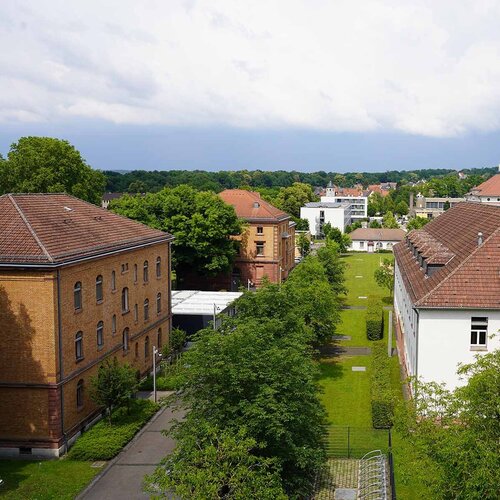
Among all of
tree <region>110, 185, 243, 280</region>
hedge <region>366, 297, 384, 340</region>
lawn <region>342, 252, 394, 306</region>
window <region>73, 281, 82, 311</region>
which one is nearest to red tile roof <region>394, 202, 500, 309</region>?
hedge <region>366, 297, 384, 340</region>

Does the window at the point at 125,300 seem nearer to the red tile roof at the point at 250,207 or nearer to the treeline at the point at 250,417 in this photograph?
the treeline at the point at 250,417

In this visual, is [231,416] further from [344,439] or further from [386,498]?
[344,439]

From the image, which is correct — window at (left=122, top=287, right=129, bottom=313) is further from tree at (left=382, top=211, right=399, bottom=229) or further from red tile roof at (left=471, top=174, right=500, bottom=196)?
tree at (left=382, top=211, right=399, bottom=229)

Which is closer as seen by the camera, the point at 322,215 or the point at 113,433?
the point at 113,433

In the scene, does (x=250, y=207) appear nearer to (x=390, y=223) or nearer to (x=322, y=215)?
(x=322, y=215)

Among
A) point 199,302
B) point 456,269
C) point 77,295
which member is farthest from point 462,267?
point 199,302

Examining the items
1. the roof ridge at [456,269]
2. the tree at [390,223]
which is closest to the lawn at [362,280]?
the tree at [390,223]

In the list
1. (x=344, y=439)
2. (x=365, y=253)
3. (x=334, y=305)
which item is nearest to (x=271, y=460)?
(x=344, y=439)
